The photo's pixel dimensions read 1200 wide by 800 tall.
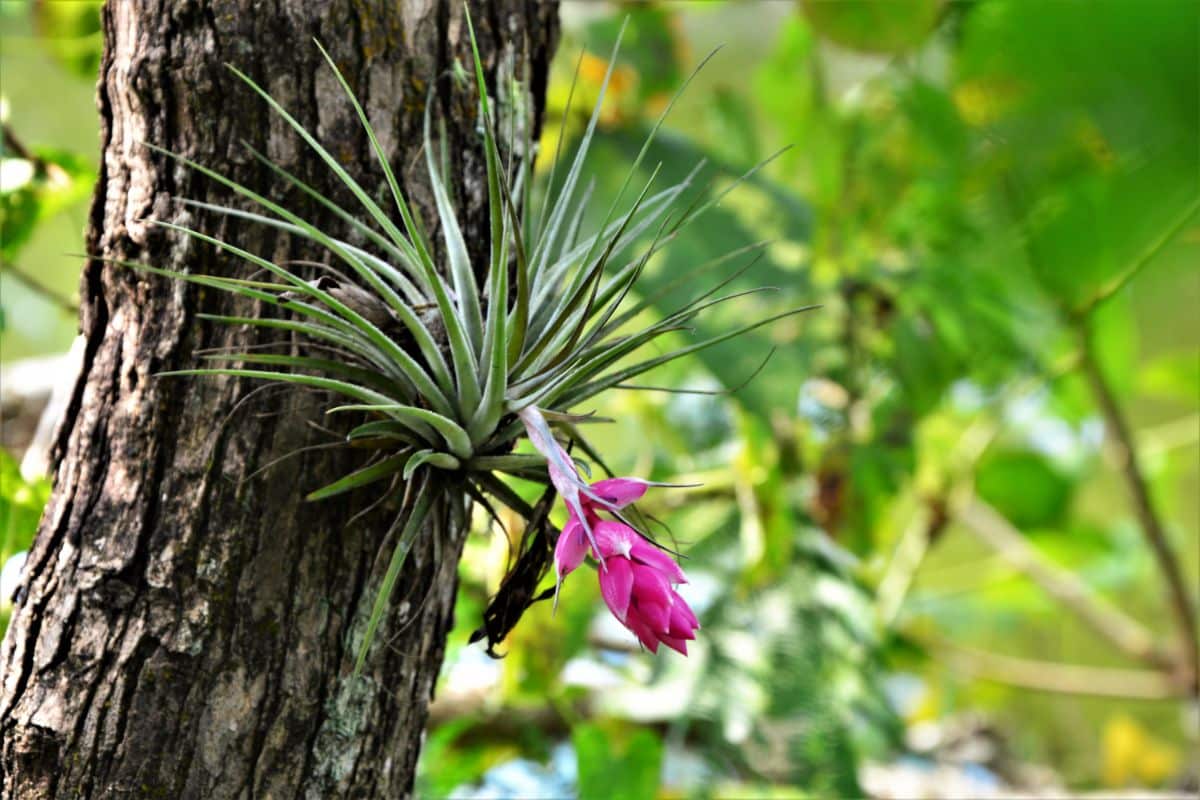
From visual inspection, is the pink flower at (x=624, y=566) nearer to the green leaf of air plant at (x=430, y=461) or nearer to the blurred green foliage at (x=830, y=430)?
the green leaf of air plant at (x=430, y=461)

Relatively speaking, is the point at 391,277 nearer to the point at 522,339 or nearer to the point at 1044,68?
the point at 522,339

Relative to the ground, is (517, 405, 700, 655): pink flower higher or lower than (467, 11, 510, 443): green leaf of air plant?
lower

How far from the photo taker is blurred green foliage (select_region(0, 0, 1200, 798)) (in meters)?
1.35

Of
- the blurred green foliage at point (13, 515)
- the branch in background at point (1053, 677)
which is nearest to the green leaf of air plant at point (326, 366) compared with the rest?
the blurred green foliage at point (13, 515)

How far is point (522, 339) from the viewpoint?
50 cm

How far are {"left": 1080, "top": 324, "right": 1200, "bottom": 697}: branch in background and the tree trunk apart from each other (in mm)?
1469

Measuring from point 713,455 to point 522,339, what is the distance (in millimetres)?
1232

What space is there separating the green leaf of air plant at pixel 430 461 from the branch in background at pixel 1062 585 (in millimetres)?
1791

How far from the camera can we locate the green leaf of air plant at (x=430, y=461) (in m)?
0.47

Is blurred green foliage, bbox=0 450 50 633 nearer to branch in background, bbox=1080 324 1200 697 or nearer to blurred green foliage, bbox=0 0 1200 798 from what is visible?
blurred green foliage, bbox=0 0 1200 798

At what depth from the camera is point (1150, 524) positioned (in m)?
1.75

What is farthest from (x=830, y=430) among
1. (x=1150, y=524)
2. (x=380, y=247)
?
(x=380, y=247)

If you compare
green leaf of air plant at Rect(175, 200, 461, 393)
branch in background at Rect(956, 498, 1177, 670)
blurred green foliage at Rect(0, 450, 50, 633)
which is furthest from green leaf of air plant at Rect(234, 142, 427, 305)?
branch in background at Rect(956, 498, 1177, 670)

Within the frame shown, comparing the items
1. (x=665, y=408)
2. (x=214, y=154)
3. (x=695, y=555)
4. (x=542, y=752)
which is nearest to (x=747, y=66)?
(x=665, y=408)
